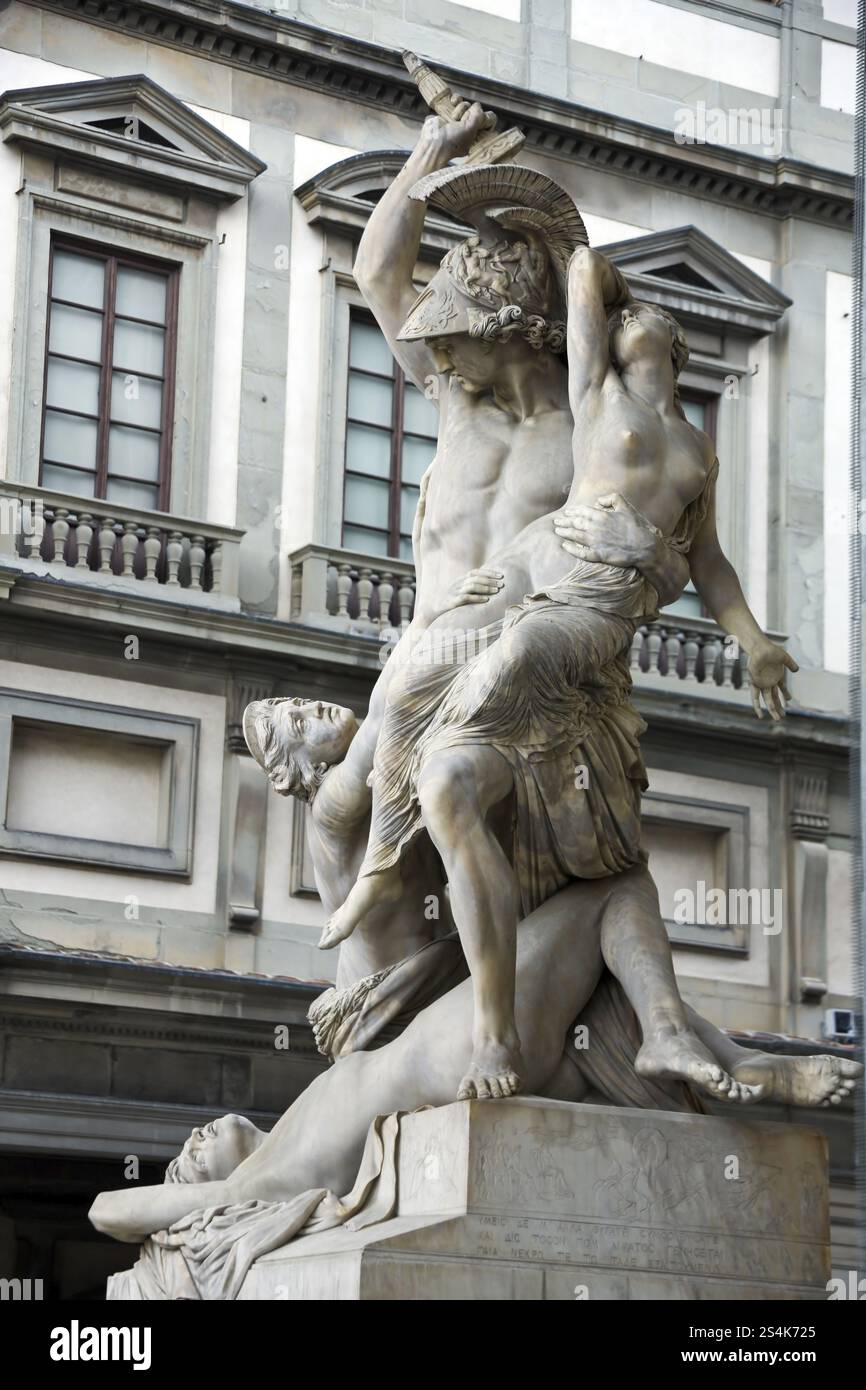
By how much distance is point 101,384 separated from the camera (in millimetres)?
17859

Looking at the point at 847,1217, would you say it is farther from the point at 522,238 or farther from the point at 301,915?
the point at 522,238

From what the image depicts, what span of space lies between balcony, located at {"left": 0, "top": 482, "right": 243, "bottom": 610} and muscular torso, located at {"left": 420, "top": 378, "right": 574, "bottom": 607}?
35.5 ft

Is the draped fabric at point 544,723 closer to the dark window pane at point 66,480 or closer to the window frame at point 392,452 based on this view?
the dark window pane at point 66,480

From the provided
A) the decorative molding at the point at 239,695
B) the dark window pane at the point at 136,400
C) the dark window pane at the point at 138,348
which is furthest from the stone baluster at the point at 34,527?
the decorative molding at the point at 239,695

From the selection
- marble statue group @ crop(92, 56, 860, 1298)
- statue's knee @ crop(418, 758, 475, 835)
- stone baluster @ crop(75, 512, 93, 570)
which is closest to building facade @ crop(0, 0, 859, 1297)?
stone baluster @ crop(75, 512, 93, 570)

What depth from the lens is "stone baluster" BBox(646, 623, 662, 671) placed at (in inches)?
769

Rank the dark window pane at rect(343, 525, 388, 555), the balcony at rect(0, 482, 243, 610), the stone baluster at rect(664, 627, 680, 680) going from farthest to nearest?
the stone baluster at rect(664, 627, 680, 680) → the dark window pane at rect(343, 525, 388, 555) → the balcony at rect(0, 482, 243, 610)

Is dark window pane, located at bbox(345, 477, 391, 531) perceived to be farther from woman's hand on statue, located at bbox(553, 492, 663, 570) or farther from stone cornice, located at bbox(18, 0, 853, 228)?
woman's hand on statue, located at bbox(553, 492, 663, 570)

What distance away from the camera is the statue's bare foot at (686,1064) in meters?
5.02

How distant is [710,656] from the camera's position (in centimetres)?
1983

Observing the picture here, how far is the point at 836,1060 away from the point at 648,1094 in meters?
0.47

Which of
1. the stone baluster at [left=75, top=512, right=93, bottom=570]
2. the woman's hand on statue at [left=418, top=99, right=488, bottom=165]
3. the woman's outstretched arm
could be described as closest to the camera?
the woman's outstretched arm
